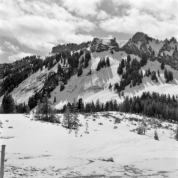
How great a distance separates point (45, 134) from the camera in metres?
28.1

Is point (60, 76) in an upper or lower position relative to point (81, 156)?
upper

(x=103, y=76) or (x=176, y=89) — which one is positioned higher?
(x=103, y=76)

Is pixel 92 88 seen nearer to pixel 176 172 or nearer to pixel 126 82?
pixel 126 82

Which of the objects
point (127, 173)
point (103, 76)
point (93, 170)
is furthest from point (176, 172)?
point (103, 76)

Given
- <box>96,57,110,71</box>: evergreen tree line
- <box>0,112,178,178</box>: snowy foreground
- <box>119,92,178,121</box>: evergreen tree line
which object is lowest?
<box>0,112,178,178</box>: snowy foreground

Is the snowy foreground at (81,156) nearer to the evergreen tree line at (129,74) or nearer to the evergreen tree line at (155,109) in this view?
the evergreen tree line at (155,109)

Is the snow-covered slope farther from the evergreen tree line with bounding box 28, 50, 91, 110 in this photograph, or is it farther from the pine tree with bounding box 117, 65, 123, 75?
the evergreen tree line with bounding box 28, 50, 91, 110

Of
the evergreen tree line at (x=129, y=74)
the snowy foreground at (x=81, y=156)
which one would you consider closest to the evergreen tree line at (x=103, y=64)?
the evergreen tree line at (x=129, y=74)

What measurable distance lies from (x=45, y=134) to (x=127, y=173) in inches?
671

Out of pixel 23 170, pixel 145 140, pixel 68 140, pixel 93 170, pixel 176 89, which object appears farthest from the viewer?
pixel 176 89

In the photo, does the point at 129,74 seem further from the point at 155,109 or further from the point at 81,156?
the point at 81,156

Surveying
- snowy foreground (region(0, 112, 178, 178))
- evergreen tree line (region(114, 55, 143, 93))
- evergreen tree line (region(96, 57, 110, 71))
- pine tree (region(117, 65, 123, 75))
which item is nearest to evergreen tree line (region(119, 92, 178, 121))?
evergreen tree line (region(114, 55, 143, 93))

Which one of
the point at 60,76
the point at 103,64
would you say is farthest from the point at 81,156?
the point at 60,76

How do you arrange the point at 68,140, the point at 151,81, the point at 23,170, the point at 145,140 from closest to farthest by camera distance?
the point at 23,170, the point at 68,140, the point at 145,140, the point at 151,81
